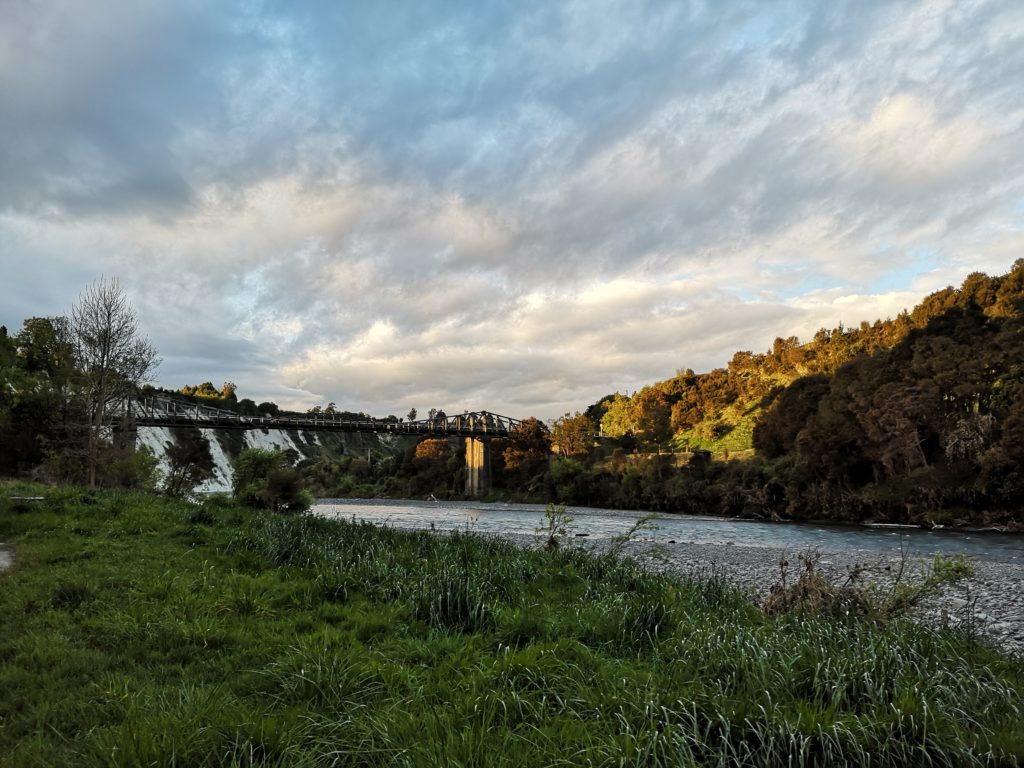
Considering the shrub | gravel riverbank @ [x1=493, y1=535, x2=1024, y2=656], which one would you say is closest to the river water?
gravel riverbank @ [x1=493, y1=535, x2=1024, y2=656]

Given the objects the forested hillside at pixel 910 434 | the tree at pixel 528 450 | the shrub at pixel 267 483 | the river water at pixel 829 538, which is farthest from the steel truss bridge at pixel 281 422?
the river water at pixel 829 538

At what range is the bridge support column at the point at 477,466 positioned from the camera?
93.7 metres

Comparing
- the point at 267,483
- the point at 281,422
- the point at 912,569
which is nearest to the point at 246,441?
the point at 281,422

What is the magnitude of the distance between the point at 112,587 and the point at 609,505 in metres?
64.5

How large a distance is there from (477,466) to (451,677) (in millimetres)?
91881

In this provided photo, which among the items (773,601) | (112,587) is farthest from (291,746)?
(773,601)

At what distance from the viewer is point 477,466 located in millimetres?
95875

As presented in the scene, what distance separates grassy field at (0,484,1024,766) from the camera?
3.49 metres

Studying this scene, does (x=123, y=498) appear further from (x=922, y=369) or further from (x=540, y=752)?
(x=922, y=369)

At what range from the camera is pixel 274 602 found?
24.6 ft

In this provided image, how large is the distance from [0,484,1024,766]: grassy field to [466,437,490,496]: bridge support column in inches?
3363

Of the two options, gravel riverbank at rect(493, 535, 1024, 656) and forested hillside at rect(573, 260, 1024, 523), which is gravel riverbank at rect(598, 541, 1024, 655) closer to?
gravel riverbank at rect(493, 535, 1024, 656)

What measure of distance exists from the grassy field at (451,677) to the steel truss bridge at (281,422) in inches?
2587

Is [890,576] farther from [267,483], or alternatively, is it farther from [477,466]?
[477,466]
